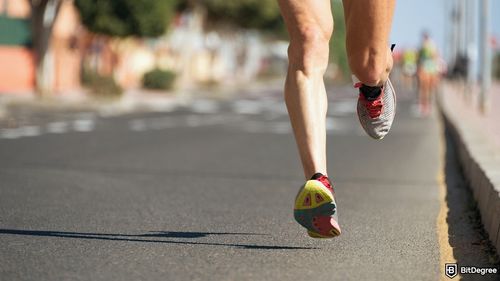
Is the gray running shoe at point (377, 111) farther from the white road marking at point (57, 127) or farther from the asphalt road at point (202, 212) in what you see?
the white road marking at point (57, 127)

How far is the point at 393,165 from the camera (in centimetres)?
1105

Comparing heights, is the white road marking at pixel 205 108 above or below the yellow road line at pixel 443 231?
below

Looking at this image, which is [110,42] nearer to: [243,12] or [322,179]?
[243,12]

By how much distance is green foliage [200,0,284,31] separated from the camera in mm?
59322

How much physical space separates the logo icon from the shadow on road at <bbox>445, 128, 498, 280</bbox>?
1.7 inches

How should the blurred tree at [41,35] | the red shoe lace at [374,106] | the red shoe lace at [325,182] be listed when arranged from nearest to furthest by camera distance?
the red shoe lace at [325,182] < the red shoe lace at [374,106] < the blurred tree at [41,35]

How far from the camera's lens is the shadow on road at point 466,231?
15.9 ft

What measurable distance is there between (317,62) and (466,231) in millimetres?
1540

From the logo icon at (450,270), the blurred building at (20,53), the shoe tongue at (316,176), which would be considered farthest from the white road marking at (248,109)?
the logo icon at (450,270)

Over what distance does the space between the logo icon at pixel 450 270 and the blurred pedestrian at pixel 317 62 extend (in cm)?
46

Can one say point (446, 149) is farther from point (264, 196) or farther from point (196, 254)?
point (196, 254)

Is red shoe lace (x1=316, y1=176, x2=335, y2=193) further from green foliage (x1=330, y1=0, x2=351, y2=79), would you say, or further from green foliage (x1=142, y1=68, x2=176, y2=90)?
green foliage (x1=330, y1=0, x2=351, y2=79)

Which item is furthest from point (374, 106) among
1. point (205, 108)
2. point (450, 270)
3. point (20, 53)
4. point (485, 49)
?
point (20, 53)

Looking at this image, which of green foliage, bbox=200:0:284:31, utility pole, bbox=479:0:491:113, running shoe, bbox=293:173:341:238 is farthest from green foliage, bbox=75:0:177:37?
running shoe, bbox=293:173:341:238
